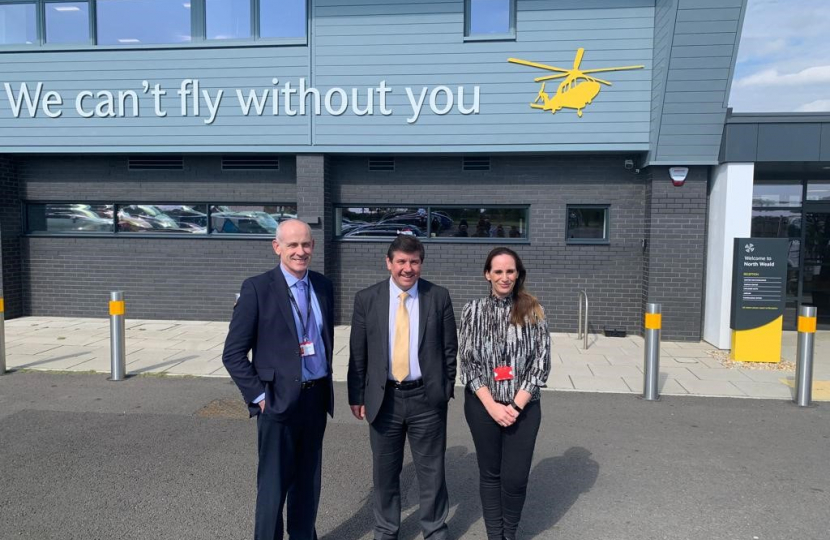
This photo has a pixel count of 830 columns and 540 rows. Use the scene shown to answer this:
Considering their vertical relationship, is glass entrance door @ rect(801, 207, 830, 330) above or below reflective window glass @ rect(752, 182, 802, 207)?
below

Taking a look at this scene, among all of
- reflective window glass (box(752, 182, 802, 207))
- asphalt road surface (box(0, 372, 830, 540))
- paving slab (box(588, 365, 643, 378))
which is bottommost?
asphalt road surface (box(0, 372, 830, 540))

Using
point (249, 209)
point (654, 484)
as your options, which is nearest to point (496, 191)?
point (249, 209)

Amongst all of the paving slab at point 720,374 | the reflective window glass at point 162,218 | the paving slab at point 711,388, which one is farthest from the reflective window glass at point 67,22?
the paving slab at point 720,374

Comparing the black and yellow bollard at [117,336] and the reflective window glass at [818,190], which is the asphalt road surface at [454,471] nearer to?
the black and yellow bollard at [117,336]

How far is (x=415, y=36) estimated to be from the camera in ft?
33.4

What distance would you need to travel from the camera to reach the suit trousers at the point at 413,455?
11.2 feet

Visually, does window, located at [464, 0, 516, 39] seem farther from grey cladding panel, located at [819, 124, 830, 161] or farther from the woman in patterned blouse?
the woman in patterned blouse

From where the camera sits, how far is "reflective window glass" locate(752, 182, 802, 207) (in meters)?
10.8

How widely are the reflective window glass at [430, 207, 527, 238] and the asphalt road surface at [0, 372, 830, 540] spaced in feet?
15.0

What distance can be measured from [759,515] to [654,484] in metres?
0.69

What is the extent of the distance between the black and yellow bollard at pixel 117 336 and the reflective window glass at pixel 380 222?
14.9 ft

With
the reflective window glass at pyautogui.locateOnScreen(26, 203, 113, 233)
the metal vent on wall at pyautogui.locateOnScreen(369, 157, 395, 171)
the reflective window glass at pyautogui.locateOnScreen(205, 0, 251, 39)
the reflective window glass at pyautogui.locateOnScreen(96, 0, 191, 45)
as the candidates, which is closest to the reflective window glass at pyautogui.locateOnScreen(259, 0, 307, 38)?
the reflective window glass at pyautogui.locateOnScreen(205, 0, 251, 39)

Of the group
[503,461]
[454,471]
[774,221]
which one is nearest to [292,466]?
[503,461]

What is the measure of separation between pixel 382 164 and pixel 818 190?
764 cm
